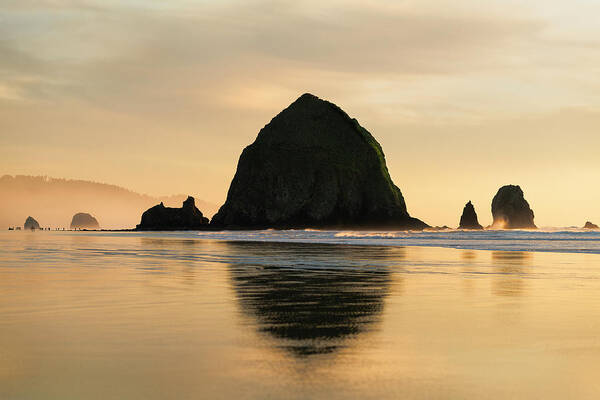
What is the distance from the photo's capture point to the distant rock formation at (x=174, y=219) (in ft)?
632

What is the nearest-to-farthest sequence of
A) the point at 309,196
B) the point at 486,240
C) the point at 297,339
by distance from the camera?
1. the point at 297,339
2. the point at 486,240
3. the point at 309,196

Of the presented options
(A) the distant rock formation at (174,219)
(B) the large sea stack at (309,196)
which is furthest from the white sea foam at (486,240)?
(A) the distant rock formation at (174,219)

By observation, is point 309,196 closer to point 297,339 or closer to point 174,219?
point 174,219

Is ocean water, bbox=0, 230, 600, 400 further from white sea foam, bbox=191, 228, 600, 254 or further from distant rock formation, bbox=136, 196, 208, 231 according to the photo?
distant rock formation, bbox=136, 196, 208, 231

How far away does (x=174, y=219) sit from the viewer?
643 ft

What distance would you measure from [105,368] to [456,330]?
5144mm

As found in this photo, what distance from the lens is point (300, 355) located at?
7.46m

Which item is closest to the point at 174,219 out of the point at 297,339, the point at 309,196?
the point at 309,196

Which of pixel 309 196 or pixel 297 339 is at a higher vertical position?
pixel 309 196

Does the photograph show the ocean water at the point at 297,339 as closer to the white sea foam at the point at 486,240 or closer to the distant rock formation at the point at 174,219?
the white sea foam at the point at 486,240

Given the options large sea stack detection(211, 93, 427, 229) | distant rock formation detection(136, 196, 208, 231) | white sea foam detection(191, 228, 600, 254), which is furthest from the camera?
distant rock formation detection(136, 196, 208, 231)

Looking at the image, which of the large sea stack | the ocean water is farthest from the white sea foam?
the large sea stack

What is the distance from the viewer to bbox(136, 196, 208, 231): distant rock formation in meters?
193

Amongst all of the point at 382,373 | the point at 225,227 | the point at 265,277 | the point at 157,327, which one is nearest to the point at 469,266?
the point at 265,277
